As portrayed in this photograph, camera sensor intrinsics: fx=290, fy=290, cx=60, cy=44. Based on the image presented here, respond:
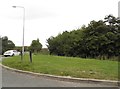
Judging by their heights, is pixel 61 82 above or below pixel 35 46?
below

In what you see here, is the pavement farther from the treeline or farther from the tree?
the tree

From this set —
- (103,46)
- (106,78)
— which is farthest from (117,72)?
(103,46)

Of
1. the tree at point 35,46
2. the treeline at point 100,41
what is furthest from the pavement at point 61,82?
the tree at point 35,46

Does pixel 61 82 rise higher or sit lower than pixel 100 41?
lower

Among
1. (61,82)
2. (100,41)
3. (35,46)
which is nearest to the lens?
(61,82)

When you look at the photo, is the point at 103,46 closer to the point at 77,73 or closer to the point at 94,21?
the point at 94,21

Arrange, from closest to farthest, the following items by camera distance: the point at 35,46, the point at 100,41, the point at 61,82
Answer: the point at 61,82
the point at 100,41
the point at 35,46

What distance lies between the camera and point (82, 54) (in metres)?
43.8

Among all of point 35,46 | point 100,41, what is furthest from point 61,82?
point 35,46

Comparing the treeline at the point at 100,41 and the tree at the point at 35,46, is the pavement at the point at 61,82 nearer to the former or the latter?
the treeline at the point at 100,41

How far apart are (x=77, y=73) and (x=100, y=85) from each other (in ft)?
7.23

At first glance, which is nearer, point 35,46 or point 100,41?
point 100,41

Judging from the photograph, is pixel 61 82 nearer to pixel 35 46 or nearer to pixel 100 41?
pixel 100 41

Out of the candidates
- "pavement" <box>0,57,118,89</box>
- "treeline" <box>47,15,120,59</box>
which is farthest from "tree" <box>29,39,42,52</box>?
"pavement" <box>0,57,118,89</box>
